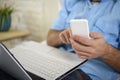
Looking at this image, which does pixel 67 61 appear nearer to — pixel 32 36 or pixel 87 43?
pixel 87 43

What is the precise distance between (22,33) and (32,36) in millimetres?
143

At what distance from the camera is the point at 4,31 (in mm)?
1727

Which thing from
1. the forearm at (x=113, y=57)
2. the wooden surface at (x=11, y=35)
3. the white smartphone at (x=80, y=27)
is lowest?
the wooden surface at (x=11, y=35)

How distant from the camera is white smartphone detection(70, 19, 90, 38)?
2.45 feet

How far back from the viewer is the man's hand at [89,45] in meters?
0.80

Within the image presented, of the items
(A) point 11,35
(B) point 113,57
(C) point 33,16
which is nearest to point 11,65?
(B) point 113,57

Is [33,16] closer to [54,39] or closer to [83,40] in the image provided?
[54,39]

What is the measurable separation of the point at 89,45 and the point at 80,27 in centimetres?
9

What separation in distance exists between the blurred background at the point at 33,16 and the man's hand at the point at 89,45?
2.72ft

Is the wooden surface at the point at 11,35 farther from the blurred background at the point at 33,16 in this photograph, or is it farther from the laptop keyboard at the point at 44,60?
the laptop keyboard at the point at 44,60

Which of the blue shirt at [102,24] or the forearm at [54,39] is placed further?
the forearm at [54,39]

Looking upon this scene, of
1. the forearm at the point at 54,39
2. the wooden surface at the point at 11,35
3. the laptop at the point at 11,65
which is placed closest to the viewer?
the laptop at the point at 11,65

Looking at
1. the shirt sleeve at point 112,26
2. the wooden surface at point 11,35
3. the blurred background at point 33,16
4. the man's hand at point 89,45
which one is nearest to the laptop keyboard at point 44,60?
the man's hand at point 89,45

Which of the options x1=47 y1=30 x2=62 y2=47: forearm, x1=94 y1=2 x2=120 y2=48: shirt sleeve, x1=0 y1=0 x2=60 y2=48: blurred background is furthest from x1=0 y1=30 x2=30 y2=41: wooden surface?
x1=94 y1=2 x2=120 y2=48: shirt sleeve
